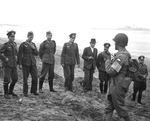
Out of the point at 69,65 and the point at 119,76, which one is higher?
the point at 119,76

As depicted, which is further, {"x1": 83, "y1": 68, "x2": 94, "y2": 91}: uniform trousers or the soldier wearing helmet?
{"x1": 83, "y1": 68, "x2": 94, "y2": 91}: uniform trousers

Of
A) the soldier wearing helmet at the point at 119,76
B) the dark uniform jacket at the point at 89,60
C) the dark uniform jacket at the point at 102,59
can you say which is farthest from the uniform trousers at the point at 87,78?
the soldier wearing helmet at the point at 119,76

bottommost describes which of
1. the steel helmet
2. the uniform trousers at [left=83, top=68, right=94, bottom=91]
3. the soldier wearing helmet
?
the uniform trousers at [left=83, top=68, right=94, bottom=91]

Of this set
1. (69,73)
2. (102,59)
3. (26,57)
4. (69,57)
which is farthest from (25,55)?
(102,59)

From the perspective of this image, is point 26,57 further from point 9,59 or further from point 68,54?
point 68,54

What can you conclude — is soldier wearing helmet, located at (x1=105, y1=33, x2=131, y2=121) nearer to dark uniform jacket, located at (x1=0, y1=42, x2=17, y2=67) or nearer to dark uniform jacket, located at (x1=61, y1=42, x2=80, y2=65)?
dark uniform jacket, located at (x1=0, y1=42, x2=17, y2=67)

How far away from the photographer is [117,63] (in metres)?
4.39

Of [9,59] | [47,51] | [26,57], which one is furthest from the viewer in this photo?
[47,51]

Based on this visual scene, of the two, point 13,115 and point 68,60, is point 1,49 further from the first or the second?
point 68,60

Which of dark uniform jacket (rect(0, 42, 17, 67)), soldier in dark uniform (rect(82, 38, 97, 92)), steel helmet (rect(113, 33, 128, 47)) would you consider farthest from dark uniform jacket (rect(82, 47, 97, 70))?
steel helmet (rect(113, 33, 128, 47))

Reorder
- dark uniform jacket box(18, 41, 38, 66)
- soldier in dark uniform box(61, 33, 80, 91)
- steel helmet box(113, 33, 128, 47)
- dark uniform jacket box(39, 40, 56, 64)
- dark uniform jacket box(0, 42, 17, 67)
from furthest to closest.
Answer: soldier in dark uniform box(61, 33, 80, 91)
dark uniform jacket box(39, 40, 56, 64)
dark uniform jacket box(18, 41, 38, 66)
dark uniform jacket box(0, 42, 17, 67)
steel helmet box(113, 33, 128, 47)

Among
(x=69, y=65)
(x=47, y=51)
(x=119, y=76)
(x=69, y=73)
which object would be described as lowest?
(x=69, y=73)

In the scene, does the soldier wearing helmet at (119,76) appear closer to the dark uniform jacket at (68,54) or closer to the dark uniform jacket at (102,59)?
the dark uniform jacket at (68,54)

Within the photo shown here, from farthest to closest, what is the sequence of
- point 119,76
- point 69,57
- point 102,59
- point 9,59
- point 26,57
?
1. point 102,59
2. point 69,57
3. point 26,57
4. point 9,59
5. point 119,76
